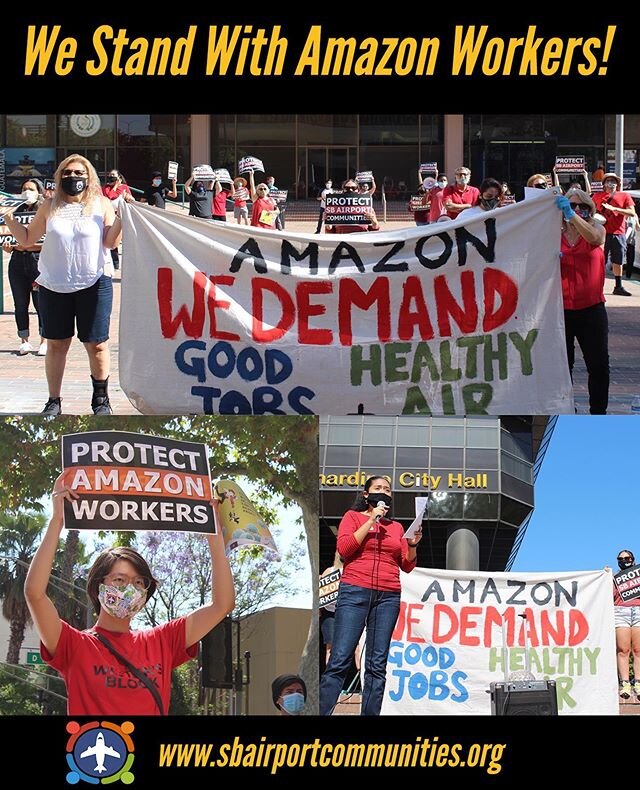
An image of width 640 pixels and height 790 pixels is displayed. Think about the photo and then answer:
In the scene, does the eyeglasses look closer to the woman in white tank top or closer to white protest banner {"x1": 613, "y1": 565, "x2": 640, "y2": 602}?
white protest banner {"x1": 613, "y1": 565, "x2": 640, "y2": 602}

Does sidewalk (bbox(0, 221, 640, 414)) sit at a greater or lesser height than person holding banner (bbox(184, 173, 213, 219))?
lesser

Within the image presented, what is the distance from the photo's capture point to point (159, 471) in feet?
18.3

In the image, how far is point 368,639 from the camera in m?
5.89

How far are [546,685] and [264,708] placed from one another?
129cm

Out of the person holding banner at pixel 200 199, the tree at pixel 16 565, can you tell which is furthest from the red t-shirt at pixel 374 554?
the person holding banner at pixel 200 199

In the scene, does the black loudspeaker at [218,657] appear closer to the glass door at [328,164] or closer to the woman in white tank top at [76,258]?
the woman in white tank top at [76,258]

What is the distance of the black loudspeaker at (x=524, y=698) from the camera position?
Answer: 5836mm

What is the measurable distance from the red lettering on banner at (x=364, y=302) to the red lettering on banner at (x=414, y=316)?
8 centimetres

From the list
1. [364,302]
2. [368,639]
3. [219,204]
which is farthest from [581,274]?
[219,204]

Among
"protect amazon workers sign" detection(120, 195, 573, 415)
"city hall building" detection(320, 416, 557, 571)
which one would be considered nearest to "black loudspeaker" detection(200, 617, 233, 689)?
"city hall building" detection(320, 416, 557, 571)

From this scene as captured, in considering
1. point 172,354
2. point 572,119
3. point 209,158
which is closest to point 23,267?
point 172,354

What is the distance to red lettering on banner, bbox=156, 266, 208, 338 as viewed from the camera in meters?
7.92

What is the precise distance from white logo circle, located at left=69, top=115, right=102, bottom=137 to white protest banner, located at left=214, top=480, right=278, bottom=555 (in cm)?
4597

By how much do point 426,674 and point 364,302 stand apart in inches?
105
